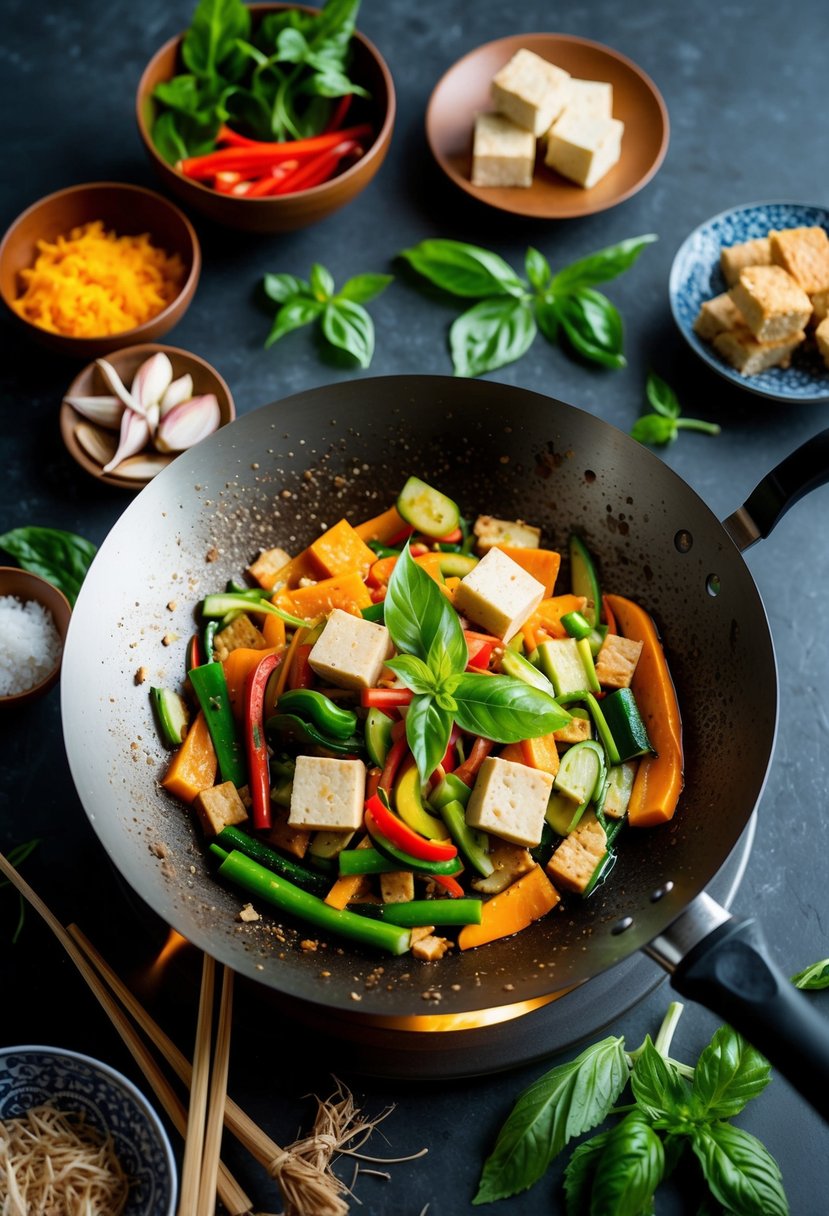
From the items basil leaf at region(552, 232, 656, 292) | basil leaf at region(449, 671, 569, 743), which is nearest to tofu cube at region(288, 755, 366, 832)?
basil leaf at region(449, 671, 569, 743)

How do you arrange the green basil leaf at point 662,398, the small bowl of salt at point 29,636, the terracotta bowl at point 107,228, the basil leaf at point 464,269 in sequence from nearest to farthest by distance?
the small bowl of salt at point 29,636 → the terracotta bowl at point 107,228 → the green basil leaf at point 662,398 → the basil leaf at point 464,269

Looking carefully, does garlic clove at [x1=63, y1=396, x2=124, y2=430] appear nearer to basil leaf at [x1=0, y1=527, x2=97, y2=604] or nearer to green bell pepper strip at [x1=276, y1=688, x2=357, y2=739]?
basil leaf at [x1=0, y1=527, x2=97, y2=604]

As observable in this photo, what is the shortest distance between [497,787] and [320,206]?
70.3 inches

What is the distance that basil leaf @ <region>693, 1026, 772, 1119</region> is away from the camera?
210 centimetres

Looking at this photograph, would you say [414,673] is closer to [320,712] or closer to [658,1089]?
[320,712]

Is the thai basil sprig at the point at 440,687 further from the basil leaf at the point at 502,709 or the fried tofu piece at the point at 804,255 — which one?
the fried tofu piece at the point at 804,255

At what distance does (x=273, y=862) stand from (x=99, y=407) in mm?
1304

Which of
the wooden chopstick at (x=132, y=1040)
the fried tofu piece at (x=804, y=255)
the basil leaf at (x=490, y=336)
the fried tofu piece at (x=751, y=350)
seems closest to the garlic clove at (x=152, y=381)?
the basil leaf at (x=490, y=336)

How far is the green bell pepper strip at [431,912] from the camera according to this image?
7.02 feet

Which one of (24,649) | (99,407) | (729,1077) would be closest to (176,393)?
(99,407)

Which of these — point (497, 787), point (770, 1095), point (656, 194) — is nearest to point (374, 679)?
point (497, 787)

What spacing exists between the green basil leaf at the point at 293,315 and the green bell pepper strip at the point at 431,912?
1.67 metres

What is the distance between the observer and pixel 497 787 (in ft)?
7.03

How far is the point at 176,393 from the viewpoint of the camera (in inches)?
111
